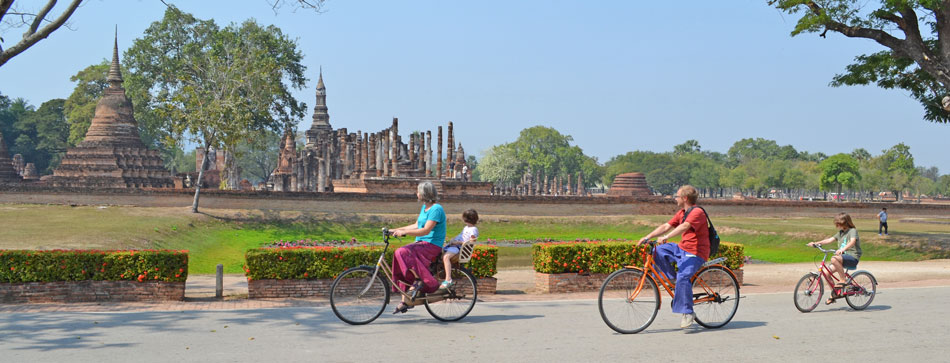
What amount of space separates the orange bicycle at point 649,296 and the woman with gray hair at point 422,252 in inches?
73.2

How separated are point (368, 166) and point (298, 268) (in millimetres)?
44854

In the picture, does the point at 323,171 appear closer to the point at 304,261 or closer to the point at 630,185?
the point at 630,185

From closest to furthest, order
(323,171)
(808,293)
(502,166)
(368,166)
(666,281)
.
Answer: (666,281) < (808,293) < (368,166) < (323,171) < (502,166)

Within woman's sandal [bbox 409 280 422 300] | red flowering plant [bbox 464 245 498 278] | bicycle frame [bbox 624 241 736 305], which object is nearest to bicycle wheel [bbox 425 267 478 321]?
woman's sandal [bbox 409 280 422 300]

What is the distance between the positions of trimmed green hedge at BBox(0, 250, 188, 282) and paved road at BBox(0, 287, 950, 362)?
1586 millimetres

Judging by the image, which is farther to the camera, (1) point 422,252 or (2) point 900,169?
(2) point 900,169

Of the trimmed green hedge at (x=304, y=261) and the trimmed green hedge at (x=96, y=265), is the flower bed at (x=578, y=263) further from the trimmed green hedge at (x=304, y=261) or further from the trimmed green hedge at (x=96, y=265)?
the trimmed green hedge at (x=96, y=265)

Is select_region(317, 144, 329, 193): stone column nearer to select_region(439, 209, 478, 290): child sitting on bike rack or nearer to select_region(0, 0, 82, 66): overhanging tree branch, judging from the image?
select_region(0, 0, 82, 66): overhanging tree branch

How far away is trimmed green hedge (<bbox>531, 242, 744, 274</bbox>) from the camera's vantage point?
13125mm

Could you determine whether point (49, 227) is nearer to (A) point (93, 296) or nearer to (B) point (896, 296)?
(A) point (93, 296)

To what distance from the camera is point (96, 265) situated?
1135 centimetres

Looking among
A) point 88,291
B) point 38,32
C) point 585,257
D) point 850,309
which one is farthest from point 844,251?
point 38,32

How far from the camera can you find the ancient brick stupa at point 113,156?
153 feet

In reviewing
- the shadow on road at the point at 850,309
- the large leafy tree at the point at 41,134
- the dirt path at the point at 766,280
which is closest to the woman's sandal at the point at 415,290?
the dirt path at the point at 766,280
